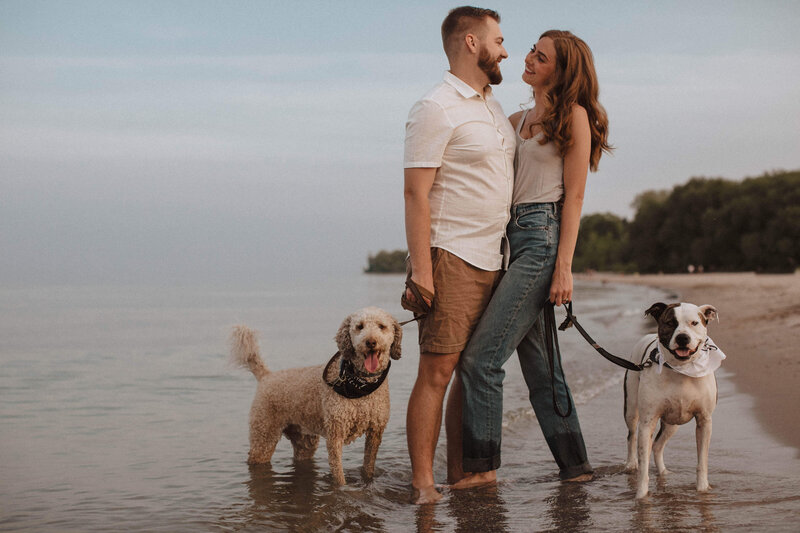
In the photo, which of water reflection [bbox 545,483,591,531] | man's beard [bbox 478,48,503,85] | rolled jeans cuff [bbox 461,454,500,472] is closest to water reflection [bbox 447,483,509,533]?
rolled jeans cuff [bbox 461,454,500,472]

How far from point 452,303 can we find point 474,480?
121 cm

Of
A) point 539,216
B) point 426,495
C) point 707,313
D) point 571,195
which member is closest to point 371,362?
point 426,495

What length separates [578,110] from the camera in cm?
427

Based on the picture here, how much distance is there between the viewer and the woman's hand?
4316mm

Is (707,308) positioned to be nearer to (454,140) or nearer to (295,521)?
(454,140)

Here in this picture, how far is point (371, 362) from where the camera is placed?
4.72 metres

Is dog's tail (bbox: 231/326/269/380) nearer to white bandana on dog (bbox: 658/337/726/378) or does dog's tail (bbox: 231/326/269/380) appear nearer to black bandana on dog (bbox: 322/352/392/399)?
black bandana on dog (bbox: 322/352/392/399)

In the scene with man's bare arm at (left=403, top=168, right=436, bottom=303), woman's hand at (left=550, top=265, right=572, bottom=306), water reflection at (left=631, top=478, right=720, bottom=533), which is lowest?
water reflection at (left=631, top=478, right=720, bottom=533)

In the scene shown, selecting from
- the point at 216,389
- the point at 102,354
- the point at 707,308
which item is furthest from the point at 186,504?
the point at 102,354

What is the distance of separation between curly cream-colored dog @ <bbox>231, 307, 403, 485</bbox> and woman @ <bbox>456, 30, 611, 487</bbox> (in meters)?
0.64

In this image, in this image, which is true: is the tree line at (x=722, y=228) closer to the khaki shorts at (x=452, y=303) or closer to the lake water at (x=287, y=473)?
the lake water at (x=287, y=473)

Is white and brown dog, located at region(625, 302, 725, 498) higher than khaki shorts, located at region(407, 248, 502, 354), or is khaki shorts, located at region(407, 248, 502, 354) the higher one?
khaki shorts, located at region(407, 248, 502, 354)

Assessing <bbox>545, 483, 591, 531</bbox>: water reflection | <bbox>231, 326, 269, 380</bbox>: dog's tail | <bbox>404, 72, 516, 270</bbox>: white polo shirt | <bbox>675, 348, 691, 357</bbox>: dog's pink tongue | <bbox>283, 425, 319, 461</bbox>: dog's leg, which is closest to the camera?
<bbox>545, 483, 591, 531</bbox>: water reflection

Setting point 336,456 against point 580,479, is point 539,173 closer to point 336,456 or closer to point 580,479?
point 580,479
